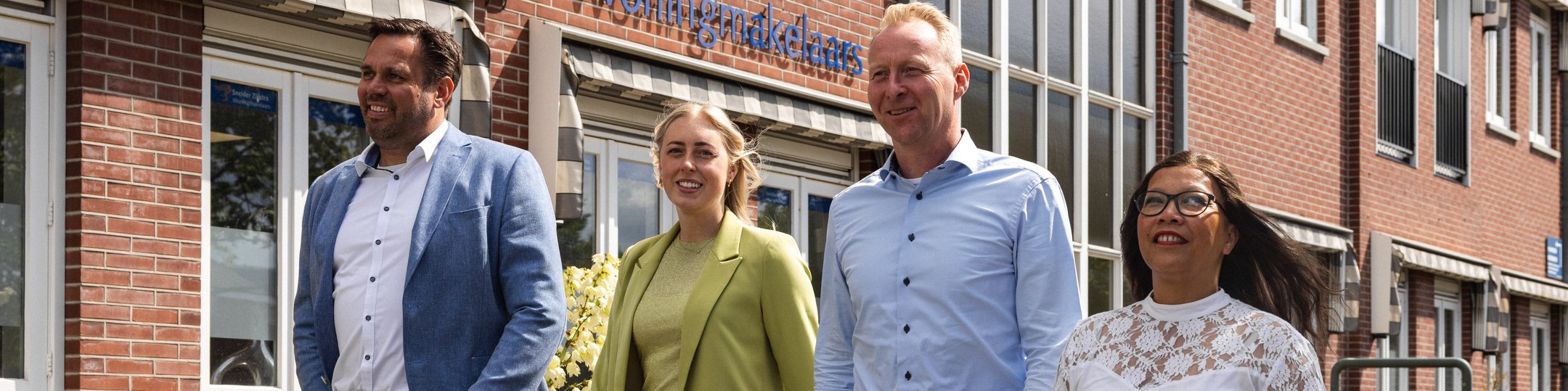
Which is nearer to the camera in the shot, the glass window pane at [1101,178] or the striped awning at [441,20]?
the striped awning at [441,20]

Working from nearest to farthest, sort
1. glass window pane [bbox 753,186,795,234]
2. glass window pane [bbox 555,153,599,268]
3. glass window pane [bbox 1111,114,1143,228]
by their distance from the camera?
glass window pane [bbox 555,153,599,268] → glass window pane [bbox 753,186,795,234] → glass window pane [bbox 1111,114,1143,228]

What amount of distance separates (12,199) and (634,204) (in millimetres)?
3466

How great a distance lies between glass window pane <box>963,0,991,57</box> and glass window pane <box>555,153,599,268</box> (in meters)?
3.67

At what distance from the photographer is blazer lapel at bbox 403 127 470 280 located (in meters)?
3.32

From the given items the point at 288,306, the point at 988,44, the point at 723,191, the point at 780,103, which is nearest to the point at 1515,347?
the point at 988,44

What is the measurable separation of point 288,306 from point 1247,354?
5040mm

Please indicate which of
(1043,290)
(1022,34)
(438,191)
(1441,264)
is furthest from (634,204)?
(1441,264)

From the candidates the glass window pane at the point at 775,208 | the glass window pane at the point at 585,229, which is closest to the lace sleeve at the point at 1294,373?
the glass window pane at the point at 585,229

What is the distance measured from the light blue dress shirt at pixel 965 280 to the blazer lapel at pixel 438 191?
2.68ft

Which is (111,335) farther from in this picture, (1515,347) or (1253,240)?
(1515,347)

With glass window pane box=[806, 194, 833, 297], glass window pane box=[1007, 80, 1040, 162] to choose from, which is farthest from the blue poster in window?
glass window pane box=[806, 194, 833, 297]

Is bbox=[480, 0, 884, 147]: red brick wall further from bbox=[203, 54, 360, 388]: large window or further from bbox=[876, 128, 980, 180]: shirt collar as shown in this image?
bbox=[876, 128, 980, 180]: shirt collar

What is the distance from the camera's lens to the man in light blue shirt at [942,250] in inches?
126

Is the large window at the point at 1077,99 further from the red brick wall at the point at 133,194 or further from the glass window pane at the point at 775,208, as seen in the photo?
the red brick wall at the point at 133,194
